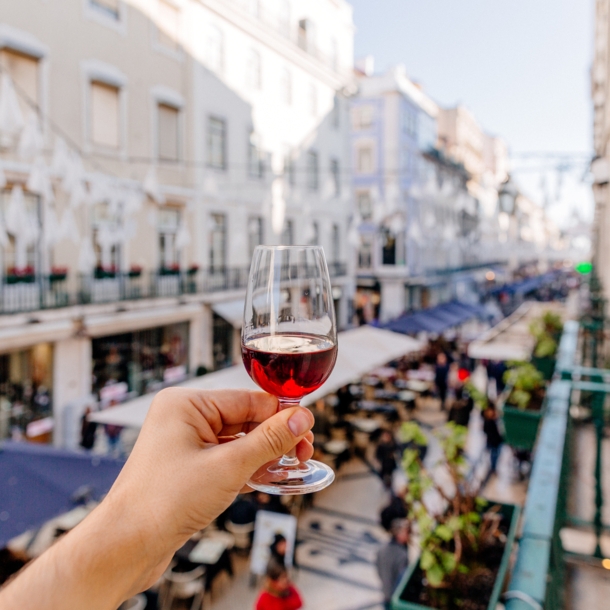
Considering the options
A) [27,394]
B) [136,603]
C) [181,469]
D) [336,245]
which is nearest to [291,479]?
[181,469]

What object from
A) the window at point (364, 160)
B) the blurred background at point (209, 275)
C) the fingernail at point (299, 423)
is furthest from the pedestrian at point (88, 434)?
the window at point (364, 160)

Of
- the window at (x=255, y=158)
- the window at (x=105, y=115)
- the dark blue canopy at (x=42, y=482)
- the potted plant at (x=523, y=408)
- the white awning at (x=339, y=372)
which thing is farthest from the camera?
the window at (x=255, y=158)

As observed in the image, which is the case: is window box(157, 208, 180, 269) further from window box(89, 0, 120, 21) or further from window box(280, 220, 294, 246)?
window box(280, 220, 294, 246)

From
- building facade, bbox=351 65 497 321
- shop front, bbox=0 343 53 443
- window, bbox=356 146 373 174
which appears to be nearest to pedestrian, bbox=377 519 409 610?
shop front, bbox=0 343 53 443

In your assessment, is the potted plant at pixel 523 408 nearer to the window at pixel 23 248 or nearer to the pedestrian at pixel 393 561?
the pedestrian at pixel 393 561

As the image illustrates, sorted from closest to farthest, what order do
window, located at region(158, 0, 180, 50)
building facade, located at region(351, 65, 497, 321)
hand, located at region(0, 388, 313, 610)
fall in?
hand, located at region(0, 388, 313, 610) < window, located at region(158, 0, 180, 50) < building facade, located at region(351, 65, 497, 321)

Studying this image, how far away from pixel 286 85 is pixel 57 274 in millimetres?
12257

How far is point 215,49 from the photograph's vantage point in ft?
57.3

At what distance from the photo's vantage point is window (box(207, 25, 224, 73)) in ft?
56.5

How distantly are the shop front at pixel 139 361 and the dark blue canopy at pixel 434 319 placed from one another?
6.06 m

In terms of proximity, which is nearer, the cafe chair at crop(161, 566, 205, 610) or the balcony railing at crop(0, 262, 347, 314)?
the cafe chair at crop(161, 566, 205, 610)

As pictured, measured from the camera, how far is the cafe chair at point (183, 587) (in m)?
6.14

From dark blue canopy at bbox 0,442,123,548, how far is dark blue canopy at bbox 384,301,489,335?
38.0 feet

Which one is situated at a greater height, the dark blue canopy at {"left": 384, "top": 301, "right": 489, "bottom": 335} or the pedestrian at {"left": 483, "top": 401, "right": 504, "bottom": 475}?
the dark blue canopy at {"left": 384, "top": 301, "right": 489, "bottom": 335}
